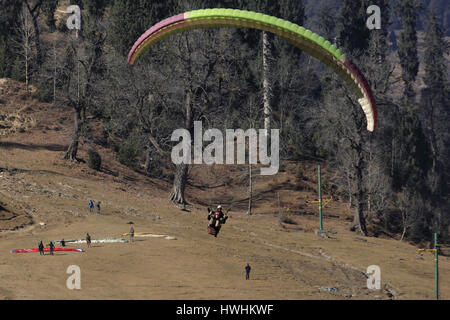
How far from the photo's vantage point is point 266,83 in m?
69.4

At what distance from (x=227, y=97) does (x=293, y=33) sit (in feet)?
149

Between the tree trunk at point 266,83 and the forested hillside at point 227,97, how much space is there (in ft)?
0.44

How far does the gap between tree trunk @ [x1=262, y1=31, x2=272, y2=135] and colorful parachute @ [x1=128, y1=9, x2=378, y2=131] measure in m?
35.9

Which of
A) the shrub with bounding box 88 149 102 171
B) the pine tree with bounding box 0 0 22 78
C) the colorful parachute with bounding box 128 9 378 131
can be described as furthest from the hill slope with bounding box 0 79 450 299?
the colorful parachute with bounding box 128 9 378 131

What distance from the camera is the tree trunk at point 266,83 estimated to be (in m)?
67.7

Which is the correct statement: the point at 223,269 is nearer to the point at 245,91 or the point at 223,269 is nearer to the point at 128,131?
the point at 128,131

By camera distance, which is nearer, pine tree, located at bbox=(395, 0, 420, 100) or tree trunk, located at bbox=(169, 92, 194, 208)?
tree trunk, located at bbox=(169, 92, 194, 208)

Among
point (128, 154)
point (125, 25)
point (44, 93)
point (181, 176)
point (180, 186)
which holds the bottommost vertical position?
point (180, 186)

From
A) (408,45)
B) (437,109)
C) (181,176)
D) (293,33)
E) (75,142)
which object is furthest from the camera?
(408,45)

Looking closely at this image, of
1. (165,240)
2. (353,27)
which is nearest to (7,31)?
(353,27)

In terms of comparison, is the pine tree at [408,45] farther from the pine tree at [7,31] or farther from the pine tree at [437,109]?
the pine tree at [7,31]

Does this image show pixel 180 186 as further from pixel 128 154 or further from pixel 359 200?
pixel 359 200

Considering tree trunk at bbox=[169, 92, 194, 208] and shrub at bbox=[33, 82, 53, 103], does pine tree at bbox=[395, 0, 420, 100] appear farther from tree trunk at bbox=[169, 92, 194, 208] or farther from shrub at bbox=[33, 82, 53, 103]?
tree trunk at bbox=[169, 92, 194, 208]

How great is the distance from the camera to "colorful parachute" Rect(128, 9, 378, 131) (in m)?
28.1
